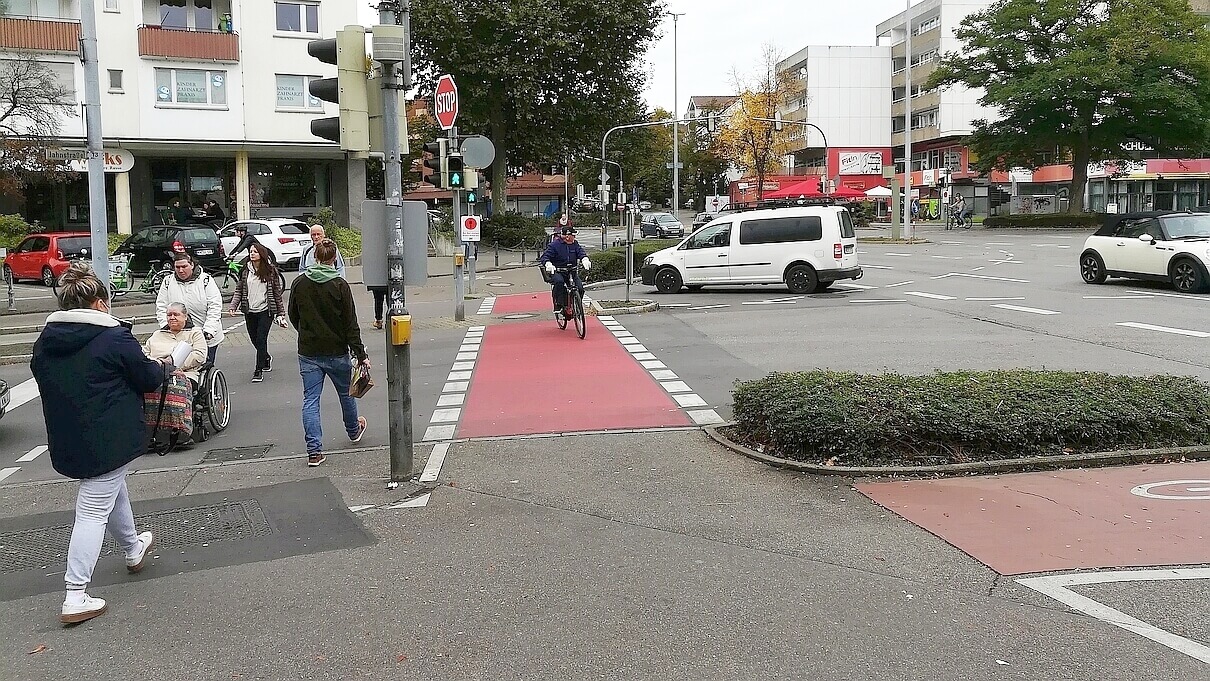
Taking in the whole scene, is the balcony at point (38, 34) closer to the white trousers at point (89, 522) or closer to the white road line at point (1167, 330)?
the white road line at point (1167, 330)

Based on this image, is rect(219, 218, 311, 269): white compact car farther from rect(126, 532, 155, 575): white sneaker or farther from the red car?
rect(126, 532, 155, 575): white sneaker

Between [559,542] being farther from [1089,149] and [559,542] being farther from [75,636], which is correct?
[1089,149]

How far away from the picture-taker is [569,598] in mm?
4980

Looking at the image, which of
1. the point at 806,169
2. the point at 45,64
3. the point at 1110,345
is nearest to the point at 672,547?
the point at 1110,345

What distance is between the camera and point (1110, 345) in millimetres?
13164

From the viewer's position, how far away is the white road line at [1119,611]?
4.30m

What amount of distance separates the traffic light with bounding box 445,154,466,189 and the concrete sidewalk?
10287mm

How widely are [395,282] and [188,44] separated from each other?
114 ft

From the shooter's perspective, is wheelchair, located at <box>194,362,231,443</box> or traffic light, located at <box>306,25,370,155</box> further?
wheelchair, located at <box>194,362,231,443</box>

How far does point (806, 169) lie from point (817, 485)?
297 ft

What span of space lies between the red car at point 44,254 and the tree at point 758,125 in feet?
158

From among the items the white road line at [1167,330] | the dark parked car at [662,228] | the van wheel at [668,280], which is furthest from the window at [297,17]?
the white road line at [1167,330]

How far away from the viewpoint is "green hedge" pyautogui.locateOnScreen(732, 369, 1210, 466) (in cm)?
728

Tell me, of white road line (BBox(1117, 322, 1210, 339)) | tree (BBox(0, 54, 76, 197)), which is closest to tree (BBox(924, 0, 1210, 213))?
white road line (BBox(1117, 322, 1210, 339))
